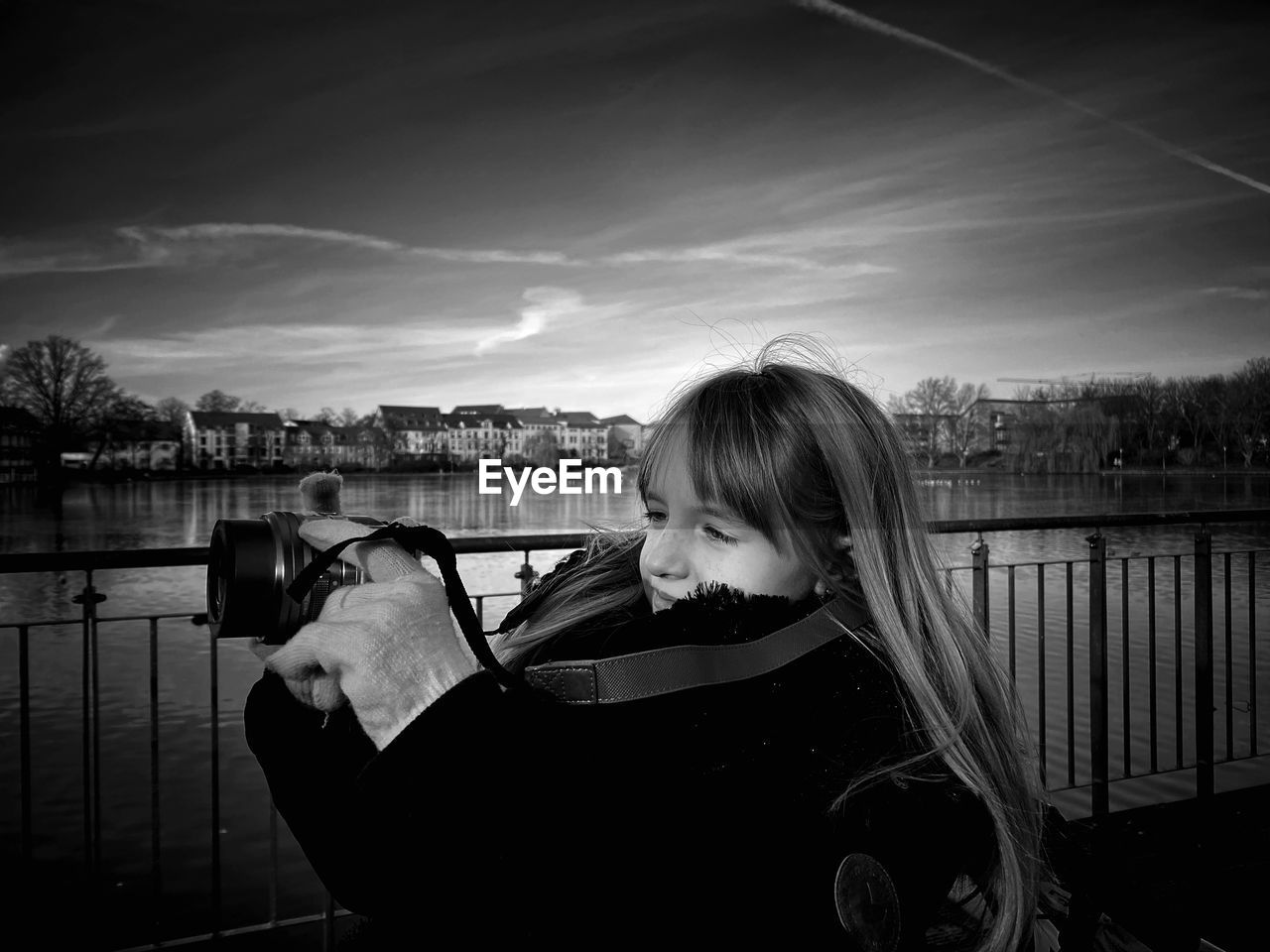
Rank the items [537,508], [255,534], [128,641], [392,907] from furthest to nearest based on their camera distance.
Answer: [537,508] < [128,641] < [255,534] < [392,907]

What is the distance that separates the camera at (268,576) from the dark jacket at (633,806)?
64mm

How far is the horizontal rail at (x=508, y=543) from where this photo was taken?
5.72 feet

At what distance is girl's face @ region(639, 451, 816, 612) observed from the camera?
36.0 inches

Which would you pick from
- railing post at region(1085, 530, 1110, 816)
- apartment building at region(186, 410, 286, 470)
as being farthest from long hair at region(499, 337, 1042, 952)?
apartment building at region(186, 410, 286, 470)

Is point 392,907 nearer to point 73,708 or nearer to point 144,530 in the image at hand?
point 73,708

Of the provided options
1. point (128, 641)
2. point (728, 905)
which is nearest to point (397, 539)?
point (728, 905)

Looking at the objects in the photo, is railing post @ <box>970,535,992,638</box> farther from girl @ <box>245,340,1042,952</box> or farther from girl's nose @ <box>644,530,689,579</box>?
girl's nose @ <box>644,530,689,579</box>

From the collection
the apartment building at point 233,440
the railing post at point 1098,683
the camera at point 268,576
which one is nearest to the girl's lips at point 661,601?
the camera at point 268,576

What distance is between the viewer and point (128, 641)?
55.2 ft

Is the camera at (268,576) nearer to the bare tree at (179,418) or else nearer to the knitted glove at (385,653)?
the knitted glove at (385,653)

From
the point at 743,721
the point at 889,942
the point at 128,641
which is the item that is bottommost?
the point at 128,641

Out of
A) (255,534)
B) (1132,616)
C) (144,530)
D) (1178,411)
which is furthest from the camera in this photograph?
(144,530)

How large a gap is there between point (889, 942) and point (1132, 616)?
39.4 ft

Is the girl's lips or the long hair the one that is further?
the girl's lips
